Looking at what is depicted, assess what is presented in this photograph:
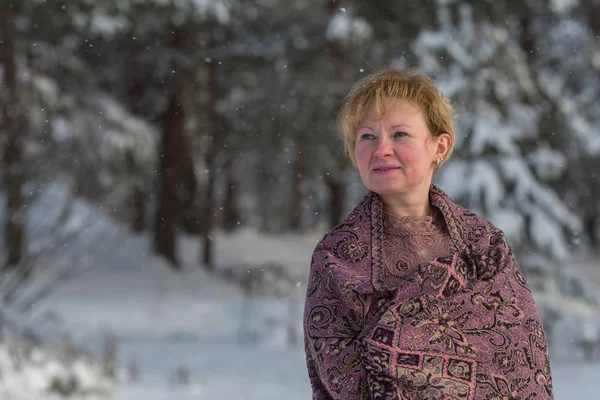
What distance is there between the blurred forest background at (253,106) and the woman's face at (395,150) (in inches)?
252

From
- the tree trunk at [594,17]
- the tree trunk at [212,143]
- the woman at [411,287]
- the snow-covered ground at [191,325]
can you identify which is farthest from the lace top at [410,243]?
the tree trunk at [594,17]

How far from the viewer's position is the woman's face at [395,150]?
6.79 ft

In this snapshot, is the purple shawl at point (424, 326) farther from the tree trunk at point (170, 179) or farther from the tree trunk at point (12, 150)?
the tree trunk at point (170, 179)

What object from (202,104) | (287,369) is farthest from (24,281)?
(202,104)

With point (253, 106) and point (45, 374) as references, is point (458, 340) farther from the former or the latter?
point (253, 106)

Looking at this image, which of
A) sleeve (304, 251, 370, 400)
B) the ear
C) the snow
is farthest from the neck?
the snow

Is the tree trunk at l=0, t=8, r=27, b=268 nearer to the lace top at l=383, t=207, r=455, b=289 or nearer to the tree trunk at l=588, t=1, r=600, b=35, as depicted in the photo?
the lace top at l=383, t=207, r=455, b=289

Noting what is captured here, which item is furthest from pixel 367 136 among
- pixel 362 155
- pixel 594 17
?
pixel 594 17

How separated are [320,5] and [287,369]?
744 cm

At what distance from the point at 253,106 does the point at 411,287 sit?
1233cm

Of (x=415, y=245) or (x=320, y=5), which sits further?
(x=320, y=5)

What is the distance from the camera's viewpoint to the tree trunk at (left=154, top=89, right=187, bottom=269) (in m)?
15.8

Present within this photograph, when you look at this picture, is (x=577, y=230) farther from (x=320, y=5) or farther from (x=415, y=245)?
(x=415, y=245)

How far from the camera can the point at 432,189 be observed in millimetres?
2184
